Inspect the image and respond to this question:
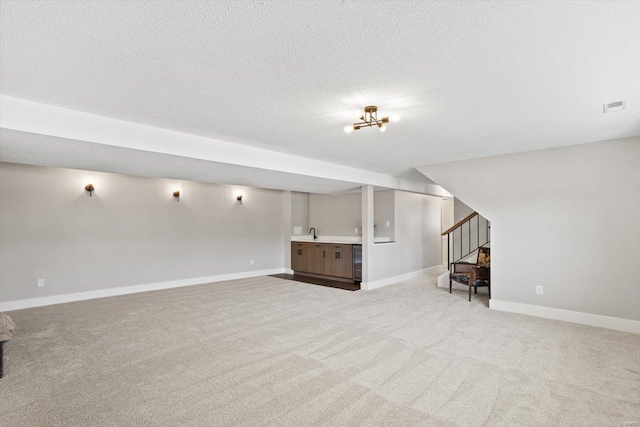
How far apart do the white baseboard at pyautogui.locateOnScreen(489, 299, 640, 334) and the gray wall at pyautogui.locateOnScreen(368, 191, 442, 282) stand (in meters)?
2.25

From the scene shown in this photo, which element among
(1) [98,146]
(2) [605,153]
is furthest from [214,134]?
(2) [605,153]

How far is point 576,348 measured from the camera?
3.36 meters

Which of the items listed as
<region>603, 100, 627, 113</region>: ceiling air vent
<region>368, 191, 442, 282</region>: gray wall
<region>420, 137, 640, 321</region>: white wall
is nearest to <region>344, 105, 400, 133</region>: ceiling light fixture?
<region>603, 100, 627, 113</region>: ceiling air vent

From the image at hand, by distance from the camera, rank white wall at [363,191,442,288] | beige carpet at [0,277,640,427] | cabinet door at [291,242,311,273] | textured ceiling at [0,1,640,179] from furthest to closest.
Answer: cabinet door at [291,242,311,273], white wall at [363,191,442,288], beige carpet at [0,277,640,427], textured ceiling at [0,1,640,179]

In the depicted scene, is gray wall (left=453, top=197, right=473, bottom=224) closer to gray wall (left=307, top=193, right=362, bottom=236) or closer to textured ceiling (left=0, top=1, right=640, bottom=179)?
gray wall (left=307, top=193, right=362, bottom=236)

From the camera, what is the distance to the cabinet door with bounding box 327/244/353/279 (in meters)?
7.22

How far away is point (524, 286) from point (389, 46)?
14.1 feet

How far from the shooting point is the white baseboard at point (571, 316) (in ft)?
13.0

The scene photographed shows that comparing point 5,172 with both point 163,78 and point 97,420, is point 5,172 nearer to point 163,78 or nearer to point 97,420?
point 163,78

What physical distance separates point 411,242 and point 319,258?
2.21 meters

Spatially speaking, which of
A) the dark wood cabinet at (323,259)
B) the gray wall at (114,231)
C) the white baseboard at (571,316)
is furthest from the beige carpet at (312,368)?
the dark wood cabinet at (323,259)

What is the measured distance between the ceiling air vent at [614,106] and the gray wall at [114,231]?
6586 mm

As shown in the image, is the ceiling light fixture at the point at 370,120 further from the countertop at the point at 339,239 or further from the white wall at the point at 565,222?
the countertop at the point at 339,239

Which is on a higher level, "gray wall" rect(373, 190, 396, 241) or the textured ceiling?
the textured ceiling
